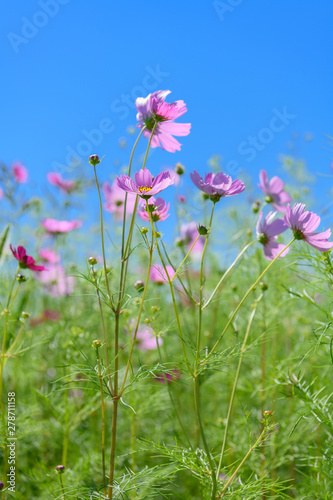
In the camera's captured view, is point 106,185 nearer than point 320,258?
No

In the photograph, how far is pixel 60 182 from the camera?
6.08 ft

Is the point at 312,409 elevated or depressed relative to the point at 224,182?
depressed

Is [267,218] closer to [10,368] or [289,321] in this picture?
[289,321]

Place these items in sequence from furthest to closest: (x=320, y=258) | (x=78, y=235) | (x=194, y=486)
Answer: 1. (x=78, y=235)
2. (x=194, y=486)
3. (x=320, y=258)

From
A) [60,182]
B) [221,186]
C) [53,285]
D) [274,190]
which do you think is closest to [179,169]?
[274,190]

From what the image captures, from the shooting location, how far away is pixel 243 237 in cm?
119

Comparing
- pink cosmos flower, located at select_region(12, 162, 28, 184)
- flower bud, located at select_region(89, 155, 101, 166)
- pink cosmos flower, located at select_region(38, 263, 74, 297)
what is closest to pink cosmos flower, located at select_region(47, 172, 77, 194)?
pink cosmos flower, located at select_region(12, 162, 28, 184)

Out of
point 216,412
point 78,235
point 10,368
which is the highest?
point 78,235

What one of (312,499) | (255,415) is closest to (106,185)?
(255,415)

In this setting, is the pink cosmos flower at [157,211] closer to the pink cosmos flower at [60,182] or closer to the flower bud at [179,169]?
the flower bud at [179,169]

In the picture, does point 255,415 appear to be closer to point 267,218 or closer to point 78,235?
point 267,218

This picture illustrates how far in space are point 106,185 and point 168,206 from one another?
0.59 metres

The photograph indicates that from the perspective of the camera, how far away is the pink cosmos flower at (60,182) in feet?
5.99

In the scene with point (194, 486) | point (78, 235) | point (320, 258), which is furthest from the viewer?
point (78, 235)
